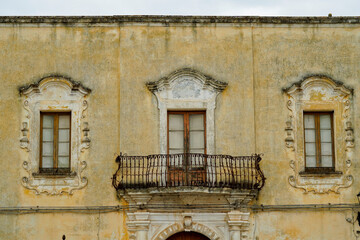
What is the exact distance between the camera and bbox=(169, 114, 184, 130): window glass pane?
21.8 metres

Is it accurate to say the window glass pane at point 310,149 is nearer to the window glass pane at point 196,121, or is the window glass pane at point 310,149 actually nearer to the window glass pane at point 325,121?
the window glass pane at point 325,121

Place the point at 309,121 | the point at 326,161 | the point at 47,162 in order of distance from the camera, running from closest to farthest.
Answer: the point at 47,162
the point at 326,161
the point at 309,121

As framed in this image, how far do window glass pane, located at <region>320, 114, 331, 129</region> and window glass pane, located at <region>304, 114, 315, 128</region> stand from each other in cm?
20

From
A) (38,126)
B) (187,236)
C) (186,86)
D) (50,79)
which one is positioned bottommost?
(187,236)

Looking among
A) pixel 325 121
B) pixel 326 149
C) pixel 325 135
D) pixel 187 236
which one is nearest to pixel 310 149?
pixel 326 149

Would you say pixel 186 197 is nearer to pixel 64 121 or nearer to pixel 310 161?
pixel 310 161

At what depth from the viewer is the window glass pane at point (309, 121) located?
2192 centimetres

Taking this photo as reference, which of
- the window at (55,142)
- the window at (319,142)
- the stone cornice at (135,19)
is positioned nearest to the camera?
the window at (55,142)

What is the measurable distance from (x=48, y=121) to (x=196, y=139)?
360 centimetres

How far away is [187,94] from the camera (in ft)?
71.6

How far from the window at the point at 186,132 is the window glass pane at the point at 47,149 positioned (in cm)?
283

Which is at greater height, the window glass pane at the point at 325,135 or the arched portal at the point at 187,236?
the window glass pane at the point at 325,135

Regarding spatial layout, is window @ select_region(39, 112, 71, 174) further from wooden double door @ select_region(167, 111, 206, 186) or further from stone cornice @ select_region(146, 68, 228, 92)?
wooden double door @ select_region(167, 111, 206, 186)

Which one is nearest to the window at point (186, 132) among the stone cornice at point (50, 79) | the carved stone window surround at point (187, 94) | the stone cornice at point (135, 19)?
the carved stone window surround at point (187, 94)
